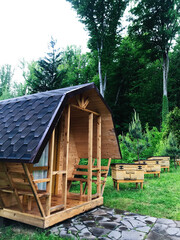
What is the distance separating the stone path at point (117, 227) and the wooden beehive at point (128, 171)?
230cm

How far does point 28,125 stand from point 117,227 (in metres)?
2.65

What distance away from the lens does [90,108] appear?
6.05 metres

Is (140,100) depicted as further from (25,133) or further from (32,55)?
(25,133)

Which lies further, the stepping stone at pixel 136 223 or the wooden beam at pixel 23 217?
the stepping stone at pixel 136 223

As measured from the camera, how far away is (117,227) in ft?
13.3

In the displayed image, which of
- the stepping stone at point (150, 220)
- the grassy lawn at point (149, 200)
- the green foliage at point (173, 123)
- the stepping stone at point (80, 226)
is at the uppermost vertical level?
the green foliage at point (173, 123)

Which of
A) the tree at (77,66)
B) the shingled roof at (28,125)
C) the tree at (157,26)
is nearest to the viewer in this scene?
the shingled roof at (28,125)

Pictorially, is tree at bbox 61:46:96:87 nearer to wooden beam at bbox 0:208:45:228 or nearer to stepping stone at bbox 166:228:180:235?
wooden beam at bbox 0:208:45:228

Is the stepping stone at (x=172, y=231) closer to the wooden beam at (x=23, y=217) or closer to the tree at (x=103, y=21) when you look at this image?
the wooden beam at (x=23, y=217)

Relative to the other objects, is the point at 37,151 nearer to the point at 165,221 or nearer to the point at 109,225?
the point at 109,225

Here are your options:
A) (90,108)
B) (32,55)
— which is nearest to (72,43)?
(32,55)

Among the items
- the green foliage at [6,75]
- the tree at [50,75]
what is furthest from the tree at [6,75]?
the tree at [50,75]

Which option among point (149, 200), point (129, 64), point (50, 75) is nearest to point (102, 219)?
point (149, 200)

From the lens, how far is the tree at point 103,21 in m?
18.2
